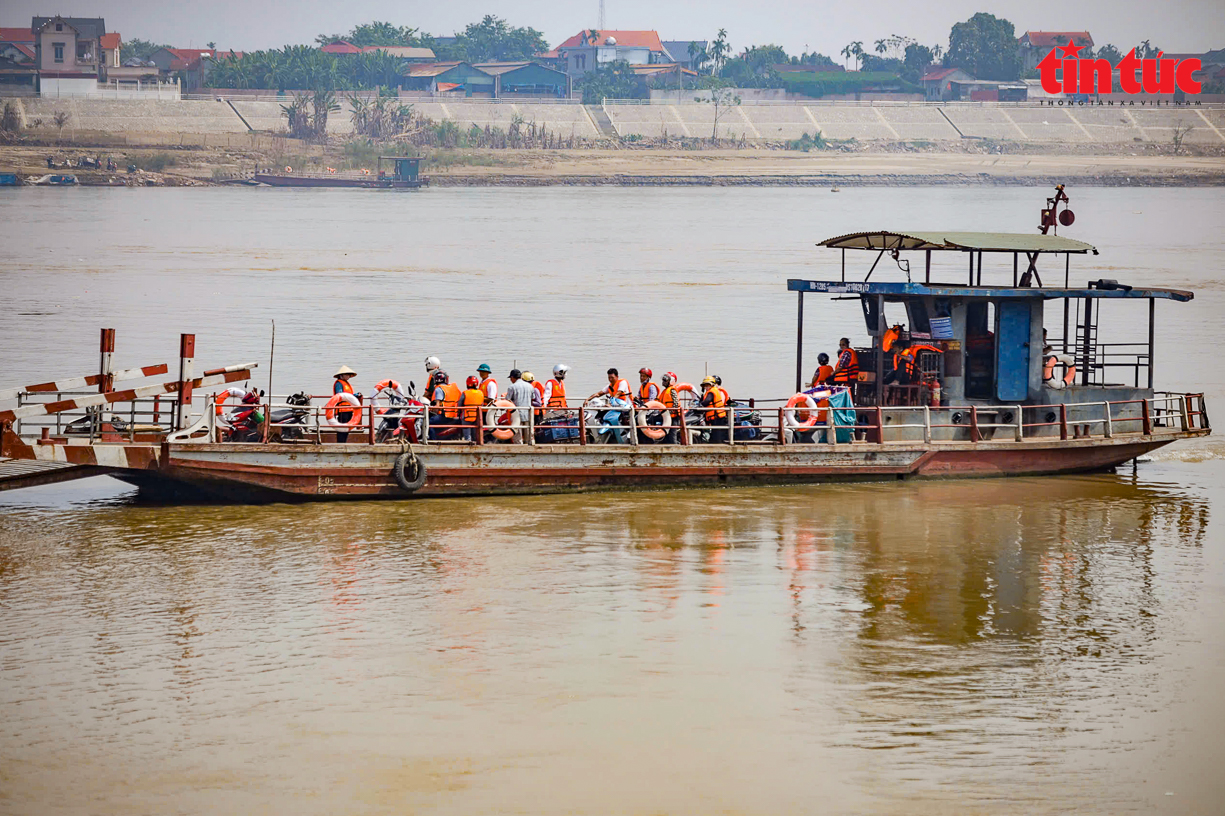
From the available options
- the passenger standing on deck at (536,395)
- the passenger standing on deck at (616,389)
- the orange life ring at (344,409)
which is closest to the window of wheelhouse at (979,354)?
the passenger standing on deck at (616,389)

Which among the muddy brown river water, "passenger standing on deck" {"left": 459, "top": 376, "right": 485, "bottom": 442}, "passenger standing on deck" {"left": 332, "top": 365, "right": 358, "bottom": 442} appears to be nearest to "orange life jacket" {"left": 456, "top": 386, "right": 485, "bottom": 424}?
"passenger standing on deck" {"left": 459, "top": 376, "right": 485, "bottom": 442}

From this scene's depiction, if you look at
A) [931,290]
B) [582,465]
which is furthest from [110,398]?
[931,290]

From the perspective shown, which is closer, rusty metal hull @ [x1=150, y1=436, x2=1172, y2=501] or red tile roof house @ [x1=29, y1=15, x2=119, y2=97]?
rusty metal hull @ [x1=150, y1=436, x2=1172, y2=501]

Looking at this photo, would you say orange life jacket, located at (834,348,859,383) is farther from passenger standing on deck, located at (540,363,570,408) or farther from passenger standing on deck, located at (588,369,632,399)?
passenger standing on deck, located at (540,363,570,408)

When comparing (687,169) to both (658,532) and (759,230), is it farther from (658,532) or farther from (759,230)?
(658,532)

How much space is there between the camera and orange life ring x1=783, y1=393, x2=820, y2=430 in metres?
22.5

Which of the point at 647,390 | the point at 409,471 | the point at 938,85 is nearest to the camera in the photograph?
the point at 409,471

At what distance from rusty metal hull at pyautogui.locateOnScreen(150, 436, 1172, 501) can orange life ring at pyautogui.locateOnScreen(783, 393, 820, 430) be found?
1.31 ft

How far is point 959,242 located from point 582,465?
6.62m

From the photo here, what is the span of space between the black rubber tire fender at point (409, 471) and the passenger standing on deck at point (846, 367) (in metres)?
6.68

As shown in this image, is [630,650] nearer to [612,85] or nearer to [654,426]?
[654,426]

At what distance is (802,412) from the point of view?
2284 cm

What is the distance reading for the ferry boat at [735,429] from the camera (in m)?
20.5

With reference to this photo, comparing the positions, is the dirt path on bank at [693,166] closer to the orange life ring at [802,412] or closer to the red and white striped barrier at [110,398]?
the red and white striped barrier at [110,398]
